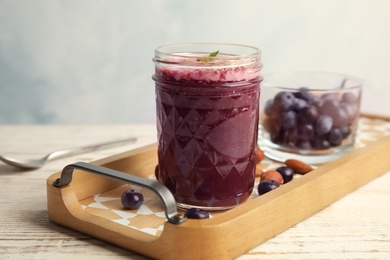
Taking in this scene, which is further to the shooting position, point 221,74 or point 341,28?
point 341,28

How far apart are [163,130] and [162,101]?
6cm

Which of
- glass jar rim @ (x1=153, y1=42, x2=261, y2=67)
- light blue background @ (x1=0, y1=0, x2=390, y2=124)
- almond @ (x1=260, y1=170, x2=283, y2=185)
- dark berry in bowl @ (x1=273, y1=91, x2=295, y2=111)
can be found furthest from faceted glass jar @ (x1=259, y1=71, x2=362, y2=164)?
light blue background @ (x1=0, y1=0, x2=390, y2=124)

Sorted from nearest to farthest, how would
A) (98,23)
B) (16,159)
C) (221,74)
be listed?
(221,74) → (16,159) → (98,23)

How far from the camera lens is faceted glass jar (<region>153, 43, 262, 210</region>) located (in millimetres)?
1177

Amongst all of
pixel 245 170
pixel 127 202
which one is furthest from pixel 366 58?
pixel 127 202

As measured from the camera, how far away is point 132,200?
1235mm

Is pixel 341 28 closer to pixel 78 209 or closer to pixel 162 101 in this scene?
pixel 162 101

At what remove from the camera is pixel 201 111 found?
1183 mm

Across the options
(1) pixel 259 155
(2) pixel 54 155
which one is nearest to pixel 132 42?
(2) pixel 54 155

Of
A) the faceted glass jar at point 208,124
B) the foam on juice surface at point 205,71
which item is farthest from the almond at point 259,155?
the foam on juice surface at point 205,71

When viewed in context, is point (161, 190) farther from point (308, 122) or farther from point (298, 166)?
point (308, 122)

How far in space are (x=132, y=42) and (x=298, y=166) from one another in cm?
92

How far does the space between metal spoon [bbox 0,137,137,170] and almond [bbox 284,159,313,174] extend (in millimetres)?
497

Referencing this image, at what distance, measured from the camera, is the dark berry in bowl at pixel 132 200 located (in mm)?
1236
